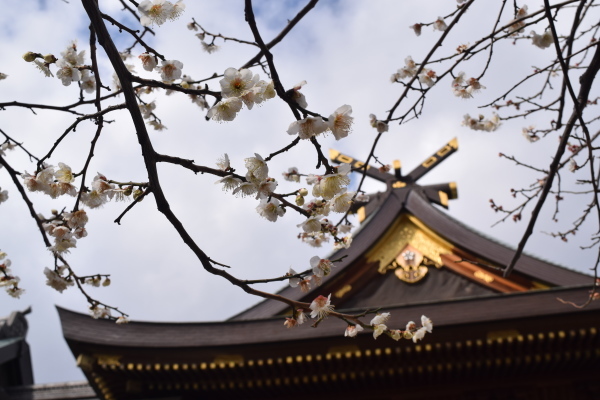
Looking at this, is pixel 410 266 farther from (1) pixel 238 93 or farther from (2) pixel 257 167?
(1) pixel 238 93

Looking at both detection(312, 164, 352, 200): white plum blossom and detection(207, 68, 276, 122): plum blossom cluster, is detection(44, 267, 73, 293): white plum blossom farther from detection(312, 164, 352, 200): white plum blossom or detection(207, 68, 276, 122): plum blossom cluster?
detection(312, 164, 352, 200): white plum blossom

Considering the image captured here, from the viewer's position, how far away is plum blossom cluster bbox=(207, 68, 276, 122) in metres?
1.78

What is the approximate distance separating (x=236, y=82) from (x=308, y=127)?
276 mm

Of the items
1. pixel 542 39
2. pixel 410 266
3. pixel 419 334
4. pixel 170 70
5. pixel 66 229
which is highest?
pixel 542 39

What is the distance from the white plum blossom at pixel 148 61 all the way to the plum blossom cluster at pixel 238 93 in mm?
564

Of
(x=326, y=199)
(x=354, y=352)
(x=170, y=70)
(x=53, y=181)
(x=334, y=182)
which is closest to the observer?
(x=334, y=182)

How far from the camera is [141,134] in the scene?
184 centimetres

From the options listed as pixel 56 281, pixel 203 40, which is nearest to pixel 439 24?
pixel 203 40

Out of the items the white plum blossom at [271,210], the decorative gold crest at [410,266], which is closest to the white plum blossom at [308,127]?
the white plum blossom at [271,210]

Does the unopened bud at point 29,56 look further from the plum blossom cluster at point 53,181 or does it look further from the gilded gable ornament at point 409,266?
the gilded gable ornament at point 409,266

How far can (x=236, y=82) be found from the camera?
5.85ft

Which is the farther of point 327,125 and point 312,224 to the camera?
point 312,224

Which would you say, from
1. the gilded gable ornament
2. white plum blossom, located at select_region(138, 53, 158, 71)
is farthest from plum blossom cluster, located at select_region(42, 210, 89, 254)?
the gilded gable ornament

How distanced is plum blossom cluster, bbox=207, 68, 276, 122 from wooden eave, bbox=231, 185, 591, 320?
12.2 feet
